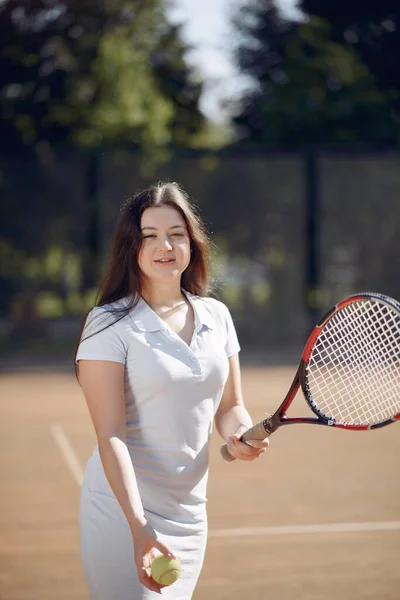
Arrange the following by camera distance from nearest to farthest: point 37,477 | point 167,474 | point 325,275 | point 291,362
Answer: point 167,474, point 37,477, point 291,362, point 325,275

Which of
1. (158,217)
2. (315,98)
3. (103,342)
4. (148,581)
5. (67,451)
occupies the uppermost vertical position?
(315,98)

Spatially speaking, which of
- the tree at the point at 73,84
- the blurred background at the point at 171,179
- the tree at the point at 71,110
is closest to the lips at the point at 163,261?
the blurred background at the point at 171,179

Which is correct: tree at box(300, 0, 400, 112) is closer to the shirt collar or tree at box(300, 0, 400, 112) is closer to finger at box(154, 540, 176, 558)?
the shirt collar

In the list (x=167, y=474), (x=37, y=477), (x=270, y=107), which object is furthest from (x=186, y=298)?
A: (x=270, y=107)

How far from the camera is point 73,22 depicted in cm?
2050

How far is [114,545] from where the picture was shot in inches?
98.4

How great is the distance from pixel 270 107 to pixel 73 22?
4269 millimetres

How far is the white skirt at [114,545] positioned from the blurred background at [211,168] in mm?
7257

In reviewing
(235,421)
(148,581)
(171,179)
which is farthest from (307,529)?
(171,179)

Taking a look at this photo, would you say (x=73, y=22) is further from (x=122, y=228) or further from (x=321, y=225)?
(x=122, y=228)

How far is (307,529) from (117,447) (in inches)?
122

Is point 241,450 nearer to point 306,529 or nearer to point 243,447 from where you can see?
point 243,447

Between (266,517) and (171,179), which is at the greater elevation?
(171,179)

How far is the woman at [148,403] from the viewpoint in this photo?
2465 millimetres
